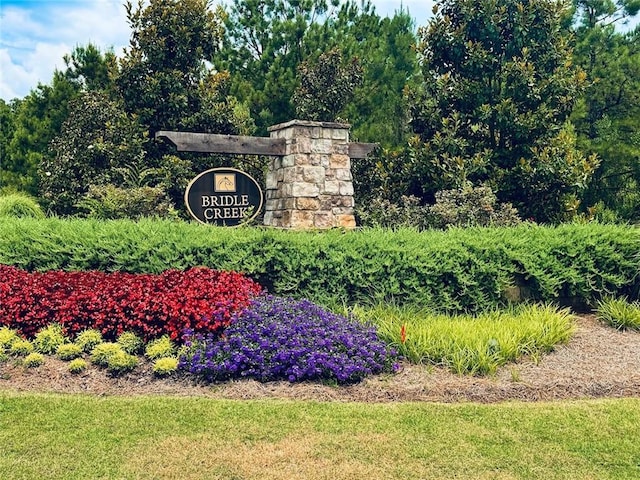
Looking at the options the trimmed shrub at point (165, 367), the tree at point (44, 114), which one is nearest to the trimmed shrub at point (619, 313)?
the trimmed shrub at point (165, 367)

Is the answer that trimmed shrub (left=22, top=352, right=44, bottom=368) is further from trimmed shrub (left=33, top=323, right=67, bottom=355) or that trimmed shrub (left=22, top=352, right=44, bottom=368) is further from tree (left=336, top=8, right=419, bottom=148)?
tree (left=336, top=8, right=419, bottom=148)

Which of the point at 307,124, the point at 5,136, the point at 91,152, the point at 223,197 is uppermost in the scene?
the point at 5,136

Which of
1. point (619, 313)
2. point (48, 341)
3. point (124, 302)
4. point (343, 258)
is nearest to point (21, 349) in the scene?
point (48, 341)

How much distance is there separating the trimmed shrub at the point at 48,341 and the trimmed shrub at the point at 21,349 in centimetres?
7

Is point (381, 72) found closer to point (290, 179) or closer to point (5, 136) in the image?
point (290, 179)

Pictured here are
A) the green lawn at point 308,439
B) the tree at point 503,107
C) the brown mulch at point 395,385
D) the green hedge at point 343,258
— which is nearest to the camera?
the green lawn at point 308,439

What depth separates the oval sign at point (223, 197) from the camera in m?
9.51

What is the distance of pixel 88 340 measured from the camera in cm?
489

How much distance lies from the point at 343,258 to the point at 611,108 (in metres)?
9.30

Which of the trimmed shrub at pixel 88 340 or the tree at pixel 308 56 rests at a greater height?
the tree at pixel 308 56

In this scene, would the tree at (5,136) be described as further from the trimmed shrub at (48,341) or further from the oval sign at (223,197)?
the trimmed shrub at (48,341)

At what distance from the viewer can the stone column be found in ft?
30.5

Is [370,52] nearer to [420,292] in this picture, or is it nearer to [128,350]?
[420,292]

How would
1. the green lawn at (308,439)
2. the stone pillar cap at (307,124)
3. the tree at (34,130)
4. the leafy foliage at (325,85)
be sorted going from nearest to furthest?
the green lawn at (308,439) < the stone pillar cap at (307,124) < the leafy foliage at (325,85) < the tree at (34,130)
